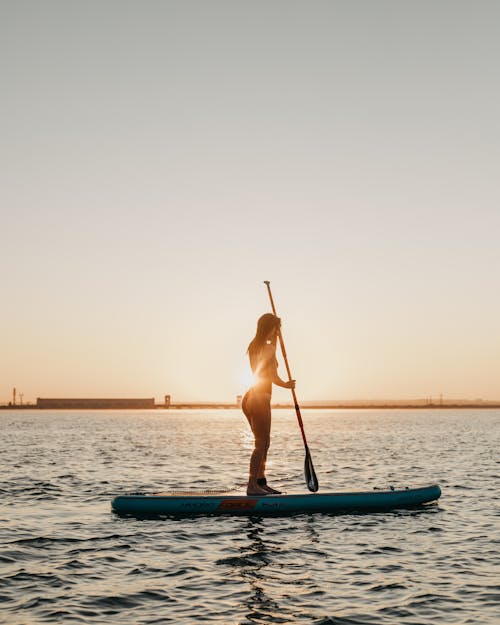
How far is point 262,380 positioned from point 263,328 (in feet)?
3.34

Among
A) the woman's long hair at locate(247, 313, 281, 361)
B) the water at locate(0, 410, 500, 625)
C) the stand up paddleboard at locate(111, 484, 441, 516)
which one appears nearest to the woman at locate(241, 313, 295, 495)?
the woman's long hair at locate(247, 313, 281, 361)

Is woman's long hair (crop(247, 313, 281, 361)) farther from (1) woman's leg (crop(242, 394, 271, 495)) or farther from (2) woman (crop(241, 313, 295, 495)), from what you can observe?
(1) woman's leg (crop(242, 394, 271, 495))

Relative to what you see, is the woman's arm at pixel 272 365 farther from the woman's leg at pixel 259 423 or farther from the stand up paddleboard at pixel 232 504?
the stand up paddleboard at pixel 232 504

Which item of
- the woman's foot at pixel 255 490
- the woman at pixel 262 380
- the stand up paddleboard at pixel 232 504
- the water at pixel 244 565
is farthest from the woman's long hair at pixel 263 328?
the water at pixel 244 565

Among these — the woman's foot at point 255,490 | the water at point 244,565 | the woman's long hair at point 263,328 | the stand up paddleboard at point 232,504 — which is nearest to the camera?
the water at point 244,565

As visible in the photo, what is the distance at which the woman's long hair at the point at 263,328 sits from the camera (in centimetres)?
1423

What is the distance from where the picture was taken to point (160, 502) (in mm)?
14625

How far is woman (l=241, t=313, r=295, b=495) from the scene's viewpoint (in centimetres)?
1425

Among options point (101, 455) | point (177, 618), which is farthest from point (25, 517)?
point (101, 455)

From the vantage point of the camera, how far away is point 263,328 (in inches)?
560

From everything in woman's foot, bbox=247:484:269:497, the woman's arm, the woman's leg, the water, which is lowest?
the water

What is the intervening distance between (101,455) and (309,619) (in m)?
27.9

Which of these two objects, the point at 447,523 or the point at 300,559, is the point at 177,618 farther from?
the point at 447,523

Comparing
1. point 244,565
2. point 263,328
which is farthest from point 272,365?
point 244,565
